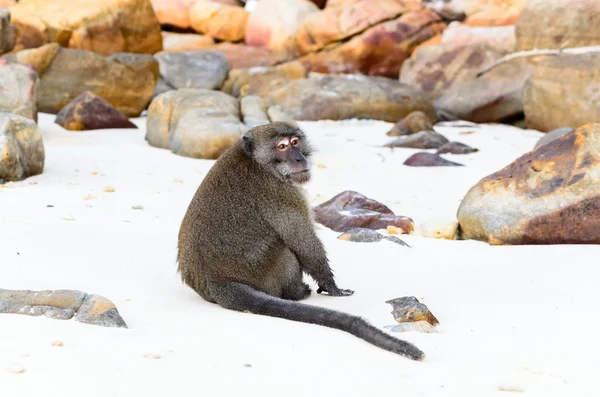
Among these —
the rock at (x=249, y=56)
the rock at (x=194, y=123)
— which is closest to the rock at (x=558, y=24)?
the rock at (x=194, y=123)

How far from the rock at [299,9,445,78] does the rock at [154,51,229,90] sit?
102 inches

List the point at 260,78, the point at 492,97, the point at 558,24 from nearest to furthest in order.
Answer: the point at 558,24
the point at 492,97
the point at 260,78

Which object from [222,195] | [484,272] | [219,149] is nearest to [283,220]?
[222,195]

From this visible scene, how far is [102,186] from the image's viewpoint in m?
8.56

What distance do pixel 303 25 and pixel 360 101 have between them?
5645 millimetres

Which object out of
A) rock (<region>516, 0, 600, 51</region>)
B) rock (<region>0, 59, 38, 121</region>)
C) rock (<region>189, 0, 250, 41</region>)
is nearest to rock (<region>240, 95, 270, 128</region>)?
rock (<region>0, 59, 38, 121</region>)

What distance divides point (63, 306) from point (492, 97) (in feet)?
40.0

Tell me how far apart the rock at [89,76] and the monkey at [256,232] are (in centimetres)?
1026

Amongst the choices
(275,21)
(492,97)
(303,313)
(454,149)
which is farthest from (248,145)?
(275,21)

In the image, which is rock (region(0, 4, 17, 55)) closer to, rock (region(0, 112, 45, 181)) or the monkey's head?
rock (region(0, 112, 45, 181))

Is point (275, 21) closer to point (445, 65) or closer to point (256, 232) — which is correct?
point (445, 65)

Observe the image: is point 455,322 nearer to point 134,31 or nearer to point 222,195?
point 222,195

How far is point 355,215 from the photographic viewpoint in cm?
744

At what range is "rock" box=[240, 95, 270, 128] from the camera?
12.6m
